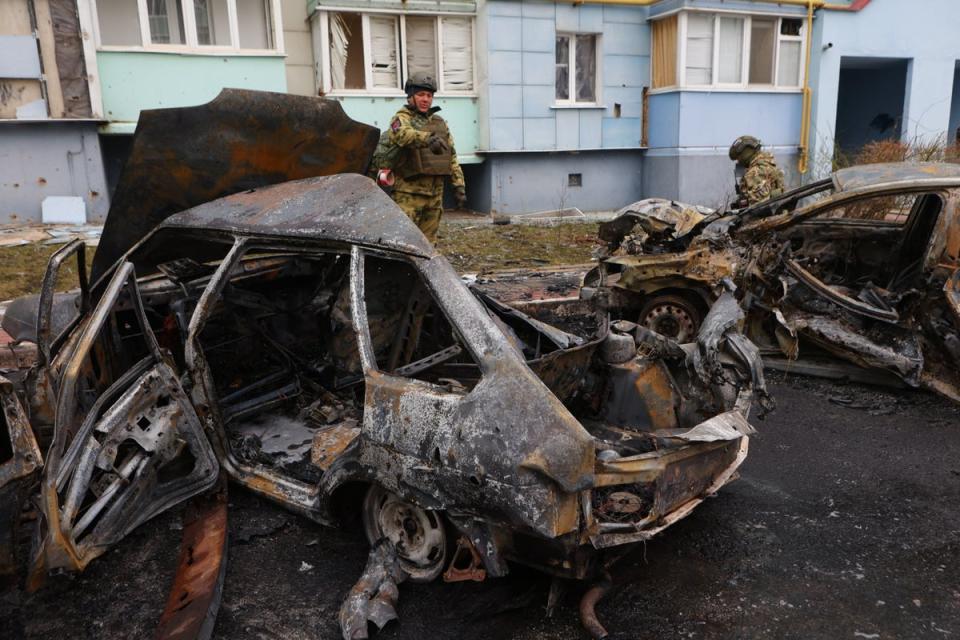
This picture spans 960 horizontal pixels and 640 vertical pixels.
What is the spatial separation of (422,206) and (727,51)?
9530 mm

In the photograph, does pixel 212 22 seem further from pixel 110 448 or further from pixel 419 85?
pixel 110 448

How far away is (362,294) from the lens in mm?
3092

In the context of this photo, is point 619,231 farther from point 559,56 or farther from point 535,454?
point 559,56

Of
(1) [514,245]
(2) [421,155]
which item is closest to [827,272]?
(2) [421,155]

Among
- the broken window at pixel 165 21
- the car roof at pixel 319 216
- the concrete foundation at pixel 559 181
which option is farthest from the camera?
the concrete foundation at pixel 559 181


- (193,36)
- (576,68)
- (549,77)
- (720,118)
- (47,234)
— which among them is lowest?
(47,234)

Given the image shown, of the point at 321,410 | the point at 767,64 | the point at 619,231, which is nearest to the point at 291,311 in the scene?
the point at 321,410

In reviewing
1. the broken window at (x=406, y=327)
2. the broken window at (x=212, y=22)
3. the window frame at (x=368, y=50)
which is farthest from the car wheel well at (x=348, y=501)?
the broken window at (x=212, y=22)

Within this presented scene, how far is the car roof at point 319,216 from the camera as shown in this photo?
315cm

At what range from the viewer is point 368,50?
12.6 meters

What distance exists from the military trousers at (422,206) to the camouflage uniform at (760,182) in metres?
3.38

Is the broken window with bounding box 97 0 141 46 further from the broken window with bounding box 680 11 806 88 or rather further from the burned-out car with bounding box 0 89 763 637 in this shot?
the broken window with bounding box 680 11 806 88

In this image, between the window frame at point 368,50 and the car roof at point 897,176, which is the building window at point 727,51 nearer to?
the window frame at point 368,50

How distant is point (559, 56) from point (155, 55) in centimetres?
715
